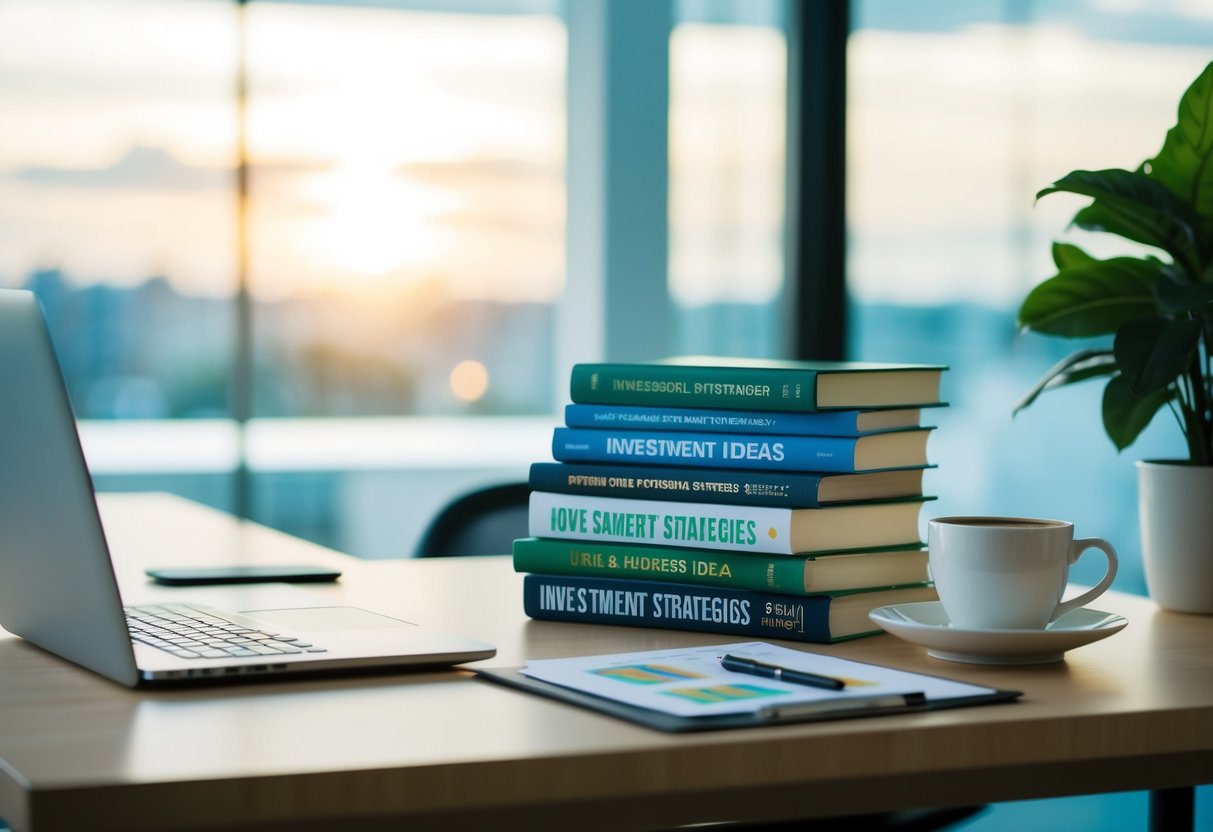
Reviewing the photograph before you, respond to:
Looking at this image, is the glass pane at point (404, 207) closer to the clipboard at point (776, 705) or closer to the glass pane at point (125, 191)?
the glass pane at point (125, 191)

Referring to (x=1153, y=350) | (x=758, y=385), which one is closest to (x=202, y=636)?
(x=758, y=385)

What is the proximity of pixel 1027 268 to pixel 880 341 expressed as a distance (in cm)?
65

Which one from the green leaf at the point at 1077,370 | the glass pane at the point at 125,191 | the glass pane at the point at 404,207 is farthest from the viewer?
the glass pane at the point at 404,207

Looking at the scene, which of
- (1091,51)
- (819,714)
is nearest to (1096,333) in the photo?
(819,714)

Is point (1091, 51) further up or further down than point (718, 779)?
further up

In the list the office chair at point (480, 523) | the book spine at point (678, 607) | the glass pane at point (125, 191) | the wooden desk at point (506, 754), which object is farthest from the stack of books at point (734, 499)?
the glass pane at point (125, 191)

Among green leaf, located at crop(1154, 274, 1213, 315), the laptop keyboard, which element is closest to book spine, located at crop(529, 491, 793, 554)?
the laptop keyboard

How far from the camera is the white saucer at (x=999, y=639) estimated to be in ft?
3.29

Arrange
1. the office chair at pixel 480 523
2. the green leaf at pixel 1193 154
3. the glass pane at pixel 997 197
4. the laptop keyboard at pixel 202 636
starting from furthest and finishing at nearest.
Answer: the glass pane at pixel 997 197 < the office chair at pixel 480 523 < the green leaf at pixel 1193 154 < the laptop keyboard at pixel 202 636

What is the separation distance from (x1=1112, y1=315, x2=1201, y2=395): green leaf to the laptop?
0.61 m

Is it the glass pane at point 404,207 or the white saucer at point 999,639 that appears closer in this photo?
the white saucer at point 999,639

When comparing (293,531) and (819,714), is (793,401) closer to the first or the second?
(819,714)

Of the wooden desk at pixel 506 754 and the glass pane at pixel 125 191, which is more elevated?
the glass pane at pixel 125 191

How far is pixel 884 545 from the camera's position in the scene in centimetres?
119
